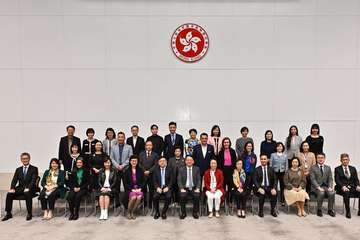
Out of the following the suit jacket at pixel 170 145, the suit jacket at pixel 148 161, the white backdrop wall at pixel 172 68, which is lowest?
the suit jacket at pixel 148 161

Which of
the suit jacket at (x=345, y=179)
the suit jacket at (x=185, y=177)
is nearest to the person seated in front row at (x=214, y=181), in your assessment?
the suit jacket at (x=185, y=177)

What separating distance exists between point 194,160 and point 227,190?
925 millimetres

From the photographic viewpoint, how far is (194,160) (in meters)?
7.32

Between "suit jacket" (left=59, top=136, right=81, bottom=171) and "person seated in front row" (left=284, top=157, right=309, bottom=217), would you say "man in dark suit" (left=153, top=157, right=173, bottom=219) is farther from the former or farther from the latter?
"person seated in front row" (left=284, top=157, right=309, bottom=217)

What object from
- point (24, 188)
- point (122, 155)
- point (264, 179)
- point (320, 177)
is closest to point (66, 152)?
point (24, 188)

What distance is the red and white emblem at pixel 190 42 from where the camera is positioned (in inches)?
352

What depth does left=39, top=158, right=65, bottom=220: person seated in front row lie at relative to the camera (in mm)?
6766

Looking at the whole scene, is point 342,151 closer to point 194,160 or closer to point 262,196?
point 262,196

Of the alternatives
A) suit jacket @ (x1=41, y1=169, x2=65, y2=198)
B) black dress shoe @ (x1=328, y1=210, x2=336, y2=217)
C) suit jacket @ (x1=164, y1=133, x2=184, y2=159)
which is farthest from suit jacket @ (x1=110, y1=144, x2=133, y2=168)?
black dress shoe @ (x1=328, y1=210, x2=336, y2=217)

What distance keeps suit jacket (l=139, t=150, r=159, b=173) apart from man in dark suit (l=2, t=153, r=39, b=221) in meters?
2.04

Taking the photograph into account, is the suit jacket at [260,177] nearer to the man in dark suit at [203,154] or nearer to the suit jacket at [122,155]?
the man in dark suit at [203,154]

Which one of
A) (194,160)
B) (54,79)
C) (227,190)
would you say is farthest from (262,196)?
(54,79)

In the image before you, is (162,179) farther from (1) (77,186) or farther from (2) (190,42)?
(2) (190,42)

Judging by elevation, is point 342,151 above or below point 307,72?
below
